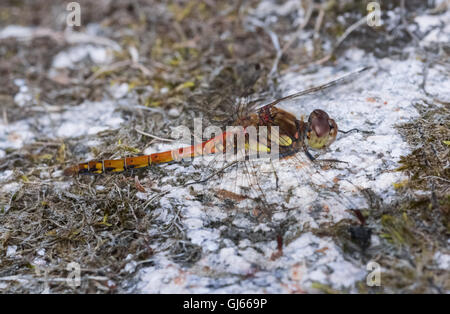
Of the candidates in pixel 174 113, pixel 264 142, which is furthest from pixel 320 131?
pixel 174 113

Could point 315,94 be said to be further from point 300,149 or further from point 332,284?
point 332,284

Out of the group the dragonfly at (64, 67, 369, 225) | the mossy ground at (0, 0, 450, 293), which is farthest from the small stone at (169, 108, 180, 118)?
the dragonfly at (64, 67, 369, 225)

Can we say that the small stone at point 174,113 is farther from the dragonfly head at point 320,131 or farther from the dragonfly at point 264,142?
the dragonfly head at point 320,131

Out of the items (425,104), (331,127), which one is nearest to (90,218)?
(331,127)

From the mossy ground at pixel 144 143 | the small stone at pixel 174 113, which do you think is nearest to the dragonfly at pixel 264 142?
the mossy ground at pixel 144 143

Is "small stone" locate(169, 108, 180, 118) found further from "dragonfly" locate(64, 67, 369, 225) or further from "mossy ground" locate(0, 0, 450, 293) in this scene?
"dragonfly" locate(64, 67, 369, 225)

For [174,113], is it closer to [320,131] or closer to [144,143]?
[144,143]
